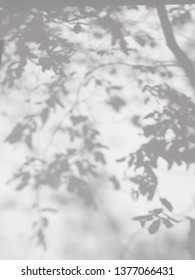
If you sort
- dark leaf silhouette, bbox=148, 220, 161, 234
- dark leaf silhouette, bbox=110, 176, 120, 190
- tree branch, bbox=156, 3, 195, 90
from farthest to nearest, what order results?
tree branch, bbox=156, 3, 195, 90, dark leaf silhouette, bbox=110, 176, 120, 190, dark leaf silhouette, bbox=148, 220, 161, 234

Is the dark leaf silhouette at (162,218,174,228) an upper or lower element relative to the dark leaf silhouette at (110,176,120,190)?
lower

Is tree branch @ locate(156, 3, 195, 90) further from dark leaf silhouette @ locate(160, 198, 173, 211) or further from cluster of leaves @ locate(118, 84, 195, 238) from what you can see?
dark leaf silhouette @ locate(160, 198, 173, 211)

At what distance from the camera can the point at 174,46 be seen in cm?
268

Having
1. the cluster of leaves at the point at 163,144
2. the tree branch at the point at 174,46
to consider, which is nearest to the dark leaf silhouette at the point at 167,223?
the cluster of leaves at the point at 163,144

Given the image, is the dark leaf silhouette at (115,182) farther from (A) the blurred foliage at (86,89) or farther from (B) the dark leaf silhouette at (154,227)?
(B) the dark leaf silhouette at (154,227)

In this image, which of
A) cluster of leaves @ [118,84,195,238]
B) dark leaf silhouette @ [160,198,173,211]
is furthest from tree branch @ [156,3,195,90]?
dark leaf silhouette @ [160,198,173,211]

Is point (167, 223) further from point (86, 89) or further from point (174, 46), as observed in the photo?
point (174, 46)

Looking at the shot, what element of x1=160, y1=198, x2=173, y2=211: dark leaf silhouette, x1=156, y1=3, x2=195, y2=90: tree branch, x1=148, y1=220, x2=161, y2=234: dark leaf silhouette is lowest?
x1=148, y1=220, x2=161, y2=234: dark leaf silhouette

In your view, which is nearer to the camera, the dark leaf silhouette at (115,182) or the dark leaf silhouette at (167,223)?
the dark leaf silhouette at (167,223)

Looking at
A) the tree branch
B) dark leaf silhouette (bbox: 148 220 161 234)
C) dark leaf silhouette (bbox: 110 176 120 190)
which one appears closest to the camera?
dark leaf silhouette (bbox: 148 220 161 234)

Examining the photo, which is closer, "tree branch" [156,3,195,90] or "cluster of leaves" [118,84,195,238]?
"cluster of leaves" [118,84,195,238]

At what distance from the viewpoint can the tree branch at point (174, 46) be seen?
2584 mm

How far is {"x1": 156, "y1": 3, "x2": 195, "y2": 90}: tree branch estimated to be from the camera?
2584 millimetres
